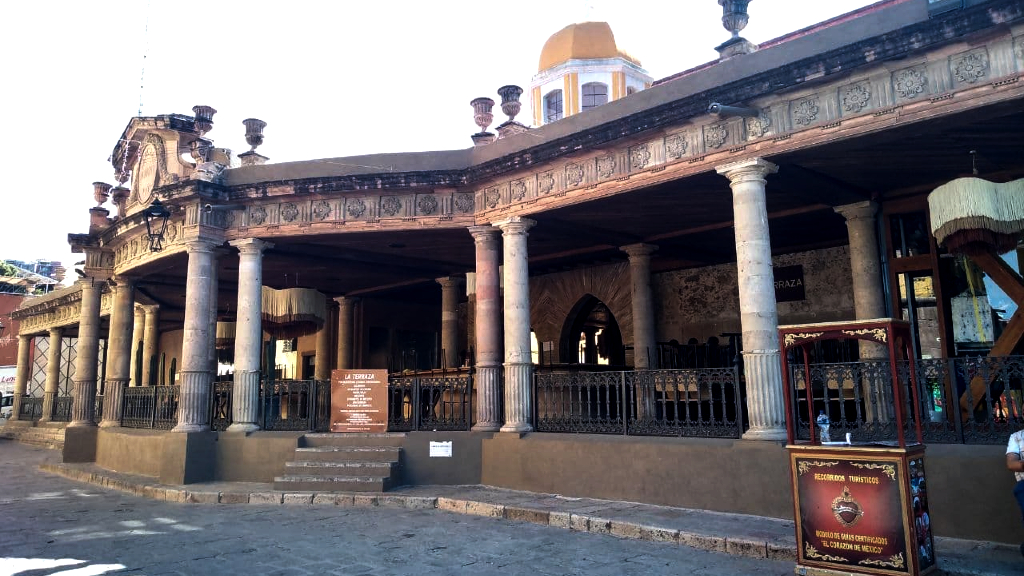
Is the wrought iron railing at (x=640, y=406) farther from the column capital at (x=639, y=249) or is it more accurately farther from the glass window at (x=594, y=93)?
the glass window at (x=594, y=93)

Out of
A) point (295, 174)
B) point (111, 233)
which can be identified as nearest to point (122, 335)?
point (111, 233)

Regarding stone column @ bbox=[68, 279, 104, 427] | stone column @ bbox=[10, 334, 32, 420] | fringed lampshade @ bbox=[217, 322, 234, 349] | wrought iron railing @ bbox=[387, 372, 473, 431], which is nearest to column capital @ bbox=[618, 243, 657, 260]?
wrought iron railing @ bbox=[387, 372, 473, 431]

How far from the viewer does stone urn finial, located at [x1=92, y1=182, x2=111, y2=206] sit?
16.0 metres

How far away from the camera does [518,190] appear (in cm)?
1055

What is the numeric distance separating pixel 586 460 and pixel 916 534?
4494 mm

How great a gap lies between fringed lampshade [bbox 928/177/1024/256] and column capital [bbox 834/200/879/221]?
109 inches

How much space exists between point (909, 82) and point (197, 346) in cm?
1041

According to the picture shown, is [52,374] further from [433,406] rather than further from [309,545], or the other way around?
[309,545]

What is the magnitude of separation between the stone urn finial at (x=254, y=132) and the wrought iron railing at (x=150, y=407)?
456 cm

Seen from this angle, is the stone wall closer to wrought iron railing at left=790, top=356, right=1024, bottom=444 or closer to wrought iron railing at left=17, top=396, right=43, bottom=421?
wrought iron railing at left=790, top=356, right=1024, bottom=444

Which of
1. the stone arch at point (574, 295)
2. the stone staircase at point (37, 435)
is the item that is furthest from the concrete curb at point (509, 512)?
the stone staircase at point (37, 435)

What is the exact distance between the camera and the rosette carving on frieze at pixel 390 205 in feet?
37.5

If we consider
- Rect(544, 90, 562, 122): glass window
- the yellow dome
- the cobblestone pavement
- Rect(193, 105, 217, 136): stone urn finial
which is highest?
the yellow dome

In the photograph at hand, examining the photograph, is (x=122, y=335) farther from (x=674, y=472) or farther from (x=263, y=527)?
(x=674, y=472)
